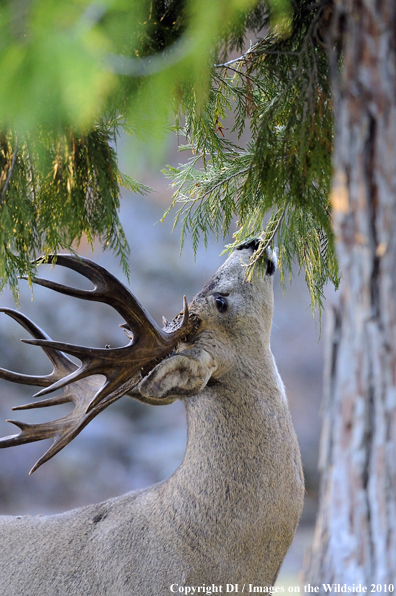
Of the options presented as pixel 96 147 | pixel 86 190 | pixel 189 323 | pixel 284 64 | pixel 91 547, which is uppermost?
pixel 284 64

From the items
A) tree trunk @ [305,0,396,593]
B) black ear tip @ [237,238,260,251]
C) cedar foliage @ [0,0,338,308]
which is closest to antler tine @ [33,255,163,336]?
cedar foliage @ [0,0,338,308]

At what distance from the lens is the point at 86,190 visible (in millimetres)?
2541

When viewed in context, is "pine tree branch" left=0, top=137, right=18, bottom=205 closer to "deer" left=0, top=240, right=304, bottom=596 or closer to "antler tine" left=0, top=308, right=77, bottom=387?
"deer" left=0, top=240, right=304, bottom=596

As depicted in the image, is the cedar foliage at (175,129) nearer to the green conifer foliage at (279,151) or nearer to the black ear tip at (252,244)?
the green conifer foliage at (279,151)

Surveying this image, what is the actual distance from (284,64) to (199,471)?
2.05m

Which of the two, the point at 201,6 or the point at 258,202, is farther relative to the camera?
the point at 258,202

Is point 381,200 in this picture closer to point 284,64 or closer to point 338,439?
point 338,439

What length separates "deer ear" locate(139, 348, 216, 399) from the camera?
100 inches

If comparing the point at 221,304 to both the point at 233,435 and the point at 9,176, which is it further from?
the point at 9,176

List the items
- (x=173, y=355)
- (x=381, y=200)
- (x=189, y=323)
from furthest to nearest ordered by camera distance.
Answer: (x=189, y=323) < (x=173, y=355) < (x=381, y=200)

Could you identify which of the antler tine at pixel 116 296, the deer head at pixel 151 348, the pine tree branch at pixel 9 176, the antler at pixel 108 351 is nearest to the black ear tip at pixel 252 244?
the deer head at pixel 151 348

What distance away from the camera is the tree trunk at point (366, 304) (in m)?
1.39

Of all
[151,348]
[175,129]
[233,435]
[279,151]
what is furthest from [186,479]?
[175,129]

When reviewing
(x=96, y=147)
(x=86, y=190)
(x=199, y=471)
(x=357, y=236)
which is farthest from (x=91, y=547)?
(x=357, y=236)
